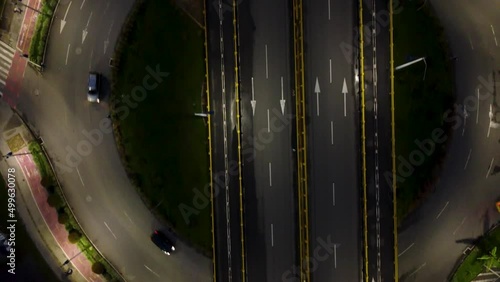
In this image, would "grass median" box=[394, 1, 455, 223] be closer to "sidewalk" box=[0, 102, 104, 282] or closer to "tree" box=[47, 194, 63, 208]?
"sidewalk" box=[0, 102, 104, 282]

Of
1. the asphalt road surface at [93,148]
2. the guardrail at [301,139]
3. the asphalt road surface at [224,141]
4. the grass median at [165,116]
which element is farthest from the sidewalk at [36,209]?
the guardrail at [301,139]

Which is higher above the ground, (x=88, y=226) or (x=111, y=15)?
(x=111, y=15)

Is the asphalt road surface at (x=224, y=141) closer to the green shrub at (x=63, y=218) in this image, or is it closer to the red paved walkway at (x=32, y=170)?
the red paved walkway at (x=32, y=170)

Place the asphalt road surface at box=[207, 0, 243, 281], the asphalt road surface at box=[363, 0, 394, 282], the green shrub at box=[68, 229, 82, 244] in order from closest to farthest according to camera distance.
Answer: the asphalt road surface at box=[363, 0, 394, 282], the asphalt road surface at box=[207, 0, 243, 281], the green shrub at box=[68, 229, 82, 244]

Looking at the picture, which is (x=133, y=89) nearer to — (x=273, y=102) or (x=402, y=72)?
(x=273, y=102)

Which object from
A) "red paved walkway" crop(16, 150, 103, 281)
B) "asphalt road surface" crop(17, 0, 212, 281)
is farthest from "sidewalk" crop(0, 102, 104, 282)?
"asphalt road surface" crop(17, 0, 212, 281)

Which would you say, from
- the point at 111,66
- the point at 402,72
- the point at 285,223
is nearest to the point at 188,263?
the point at 285,223
